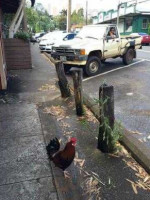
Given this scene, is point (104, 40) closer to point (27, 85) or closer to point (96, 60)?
point (96, 60)

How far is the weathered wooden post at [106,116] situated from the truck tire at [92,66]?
22.8 feet

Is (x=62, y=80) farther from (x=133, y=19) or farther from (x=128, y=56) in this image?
(x=133, y=19)

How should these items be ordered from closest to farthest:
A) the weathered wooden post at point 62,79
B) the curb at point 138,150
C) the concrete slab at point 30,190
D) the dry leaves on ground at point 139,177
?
the concrete slab at point 30,190 → the dry leaves on ground at point 139,177 → the curb at point 138,150 → the weathered wooden post at point 62,79

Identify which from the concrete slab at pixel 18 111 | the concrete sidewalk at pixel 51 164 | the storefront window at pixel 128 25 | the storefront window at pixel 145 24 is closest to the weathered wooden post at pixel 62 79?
the concrete sidewalk at pixel 51 164

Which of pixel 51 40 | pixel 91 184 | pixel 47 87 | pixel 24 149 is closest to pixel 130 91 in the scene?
pixel 47 87

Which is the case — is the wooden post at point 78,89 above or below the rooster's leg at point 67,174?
above

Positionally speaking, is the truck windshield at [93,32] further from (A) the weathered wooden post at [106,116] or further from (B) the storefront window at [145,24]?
(B) the storefront window at [145,24]

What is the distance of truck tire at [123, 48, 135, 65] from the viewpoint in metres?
13.6

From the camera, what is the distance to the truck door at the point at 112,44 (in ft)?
39.2

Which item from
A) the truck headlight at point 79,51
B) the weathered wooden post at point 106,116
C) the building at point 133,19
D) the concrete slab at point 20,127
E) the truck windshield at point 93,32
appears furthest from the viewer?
the building at point 133,19

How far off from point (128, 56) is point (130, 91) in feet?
18.3

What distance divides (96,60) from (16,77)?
3553 millimetres

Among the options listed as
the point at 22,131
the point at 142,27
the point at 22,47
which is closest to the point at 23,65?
the point at 22,47

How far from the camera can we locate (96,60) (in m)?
11.4
